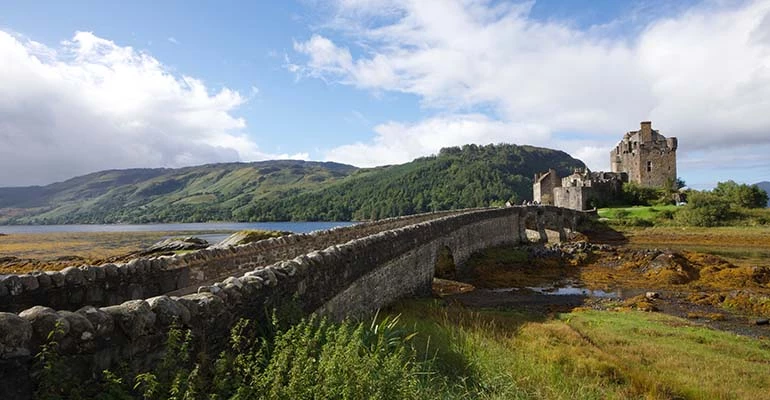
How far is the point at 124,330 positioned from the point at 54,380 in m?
0.72

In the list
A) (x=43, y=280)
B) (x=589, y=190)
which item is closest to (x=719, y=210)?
(x=589, y=190)

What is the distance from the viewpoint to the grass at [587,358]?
8141mm

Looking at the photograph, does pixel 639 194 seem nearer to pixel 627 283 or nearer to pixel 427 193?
pixel 627 283

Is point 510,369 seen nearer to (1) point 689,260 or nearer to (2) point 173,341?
(2) point 173,341

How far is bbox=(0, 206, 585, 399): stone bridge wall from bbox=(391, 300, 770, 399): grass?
152 cm

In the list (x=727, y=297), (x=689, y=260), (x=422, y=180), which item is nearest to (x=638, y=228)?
(x=689, y=260)

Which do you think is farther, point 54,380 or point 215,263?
point 215,263

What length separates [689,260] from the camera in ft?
109

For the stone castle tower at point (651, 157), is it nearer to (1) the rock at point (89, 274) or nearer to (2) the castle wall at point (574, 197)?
(2) the castle wall at point (574, 197)

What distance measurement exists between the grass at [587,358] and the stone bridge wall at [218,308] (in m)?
1.52

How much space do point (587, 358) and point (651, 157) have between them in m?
73.0

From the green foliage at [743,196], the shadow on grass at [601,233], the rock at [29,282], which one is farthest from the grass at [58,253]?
the green foliage at [743,196]

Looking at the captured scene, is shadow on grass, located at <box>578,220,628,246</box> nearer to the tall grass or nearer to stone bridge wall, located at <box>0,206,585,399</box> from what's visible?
the tall grass

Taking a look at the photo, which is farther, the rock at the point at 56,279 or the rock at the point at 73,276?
the rock at the point at 73,276
